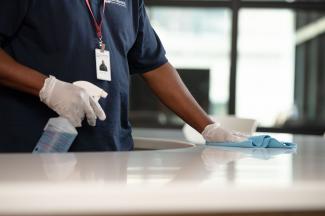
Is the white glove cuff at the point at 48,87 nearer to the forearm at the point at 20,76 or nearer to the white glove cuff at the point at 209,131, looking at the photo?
the forearm at the point at 20,76

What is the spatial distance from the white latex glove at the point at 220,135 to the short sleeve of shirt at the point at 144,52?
353 millimetres

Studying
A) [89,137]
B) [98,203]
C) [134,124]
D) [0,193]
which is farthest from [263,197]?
[134,124]

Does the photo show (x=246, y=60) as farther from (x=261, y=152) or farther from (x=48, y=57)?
(x=261, y=152)

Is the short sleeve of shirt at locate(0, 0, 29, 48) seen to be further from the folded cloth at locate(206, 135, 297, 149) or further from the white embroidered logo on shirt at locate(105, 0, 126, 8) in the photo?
the folded cloth at locate(206, 135, 297, 149)

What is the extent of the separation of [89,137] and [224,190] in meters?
0.94

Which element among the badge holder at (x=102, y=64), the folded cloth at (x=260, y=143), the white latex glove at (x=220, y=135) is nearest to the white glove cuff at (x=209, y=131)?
the white latex glove at (x=220, y=135)

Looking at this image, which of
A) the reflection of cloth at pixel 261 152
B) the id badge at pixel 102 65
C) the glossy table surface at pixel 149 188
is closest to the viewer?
the glossy table surface at pixel 149 188

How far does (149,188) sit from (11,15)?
949 mm

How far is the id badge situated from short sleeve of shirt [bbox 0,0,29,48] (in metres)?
0.23

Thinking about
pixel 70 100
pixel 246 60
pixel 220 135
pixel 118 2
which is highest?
pixel 118 2

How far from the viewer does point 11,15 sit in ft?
4.63

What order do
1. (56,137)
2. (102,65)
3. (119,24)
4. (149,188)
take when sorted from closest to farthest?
1. (149,188)
2. (56,137)
3. (102,65)
4. (119,24)

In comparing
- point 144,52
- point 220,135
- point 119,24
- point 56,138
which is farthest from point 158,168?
point 144,52

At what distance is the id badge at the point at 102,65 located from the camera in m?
1.52
